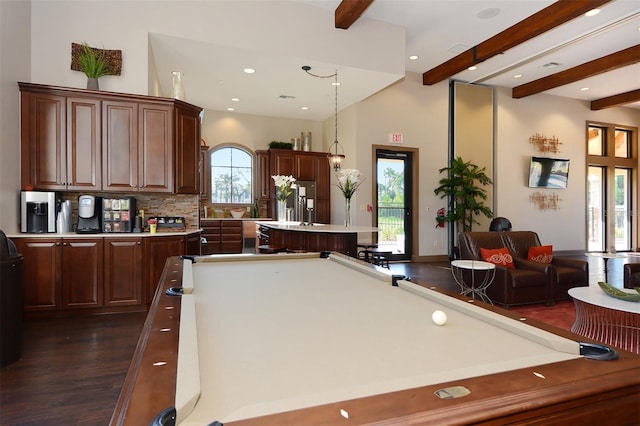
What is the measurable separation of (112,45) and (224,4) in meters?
1.44

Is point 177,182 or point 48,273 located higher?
point 177,182

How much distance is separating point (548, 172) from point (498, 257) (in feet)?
18.6

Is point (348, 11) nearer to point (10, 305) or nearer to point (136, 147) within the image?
point (136, 147)

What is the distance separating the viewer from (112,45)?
412 cm

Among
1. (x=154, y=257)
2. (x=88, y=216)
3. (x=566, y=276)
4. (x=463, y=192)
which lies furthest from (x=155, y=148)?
(x=463, y=192)

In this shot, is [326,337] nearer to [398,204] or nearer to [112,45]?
[112,45]

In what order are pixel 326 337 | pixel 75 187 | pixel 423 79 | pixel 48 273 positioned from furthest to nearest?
pixel 423 79 < pixel 75 187 < pixel 48 273 < pixel 326 337

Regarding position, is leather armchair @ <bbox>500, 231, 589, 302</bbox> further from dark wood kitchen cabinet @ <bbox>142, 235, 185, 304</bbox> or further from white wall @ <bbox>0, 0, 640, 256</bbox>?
dark wood kitchen cabinet @ <bbox>142, 235, 185, 304</bbox>

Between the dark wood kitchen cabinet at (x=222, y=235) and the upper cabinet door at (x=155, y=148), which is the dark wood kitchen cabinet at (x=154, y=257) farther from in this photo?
the dark wood kitchen cabinet at (x=222, y=235)

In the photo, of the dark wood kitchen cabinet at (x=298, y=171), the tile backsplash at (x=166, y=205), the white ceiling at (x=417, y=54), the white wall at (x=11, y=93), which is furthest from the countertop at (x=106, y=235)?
the dark wood kitchen cabinet at (x=298, y=171)

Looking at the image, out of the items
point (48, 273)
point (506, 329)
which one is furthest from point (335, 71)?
point (506, 329)

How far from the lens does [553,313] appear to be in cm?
399

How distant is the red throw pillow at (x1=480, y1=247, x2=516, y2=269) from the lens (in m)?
4.43

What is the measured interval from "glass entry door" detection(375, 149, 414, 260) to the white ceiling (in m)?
1.64
